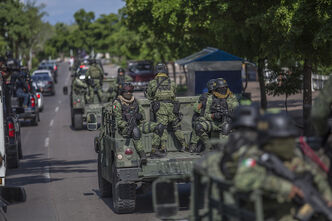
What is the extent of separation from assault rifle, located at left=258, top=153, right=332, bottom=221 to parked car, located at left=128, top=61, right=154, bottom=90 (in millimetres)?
46027

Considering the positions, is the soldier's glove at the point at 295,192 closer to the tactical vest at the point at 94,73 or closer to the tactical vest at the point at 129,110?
the tactical vest at the point at 129,110

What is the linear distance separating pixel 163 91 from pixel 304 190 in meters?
7.13

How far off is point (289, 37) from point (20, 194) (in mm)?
10714

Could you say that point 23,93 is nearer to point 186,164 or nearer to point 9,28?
point 186,164

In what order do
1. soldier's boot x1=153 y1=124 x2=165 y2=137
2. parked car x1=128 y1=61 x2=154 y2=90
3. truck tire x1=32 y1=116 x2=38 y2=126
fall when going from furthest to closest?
parked car x1=128 y1=61 x2=154 y2=90, truck tire x1=32 y1=116 x2=38 y2=126, soldier's boot x1=153 y1=124 x2=165 y2=137

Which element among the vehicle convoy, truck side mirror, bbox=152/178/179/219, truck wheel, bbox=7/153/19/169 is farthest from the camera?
→ the vehicle convoy

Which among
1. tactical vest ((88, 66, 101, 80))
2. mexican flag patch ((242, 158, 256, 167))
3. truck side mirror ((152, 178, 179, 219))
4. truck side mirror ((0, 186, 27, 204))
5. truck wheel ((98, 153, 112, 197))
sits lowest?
truck wheel ((98, 153, 112, 197))

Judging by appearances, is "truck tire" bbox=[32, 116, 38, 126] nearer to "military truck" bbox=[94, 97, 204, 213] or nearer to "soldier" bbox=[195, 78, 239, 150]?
"military truck" bbox=[94, 97, 204, 213]

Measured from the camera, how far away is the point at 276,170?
5.77 metres

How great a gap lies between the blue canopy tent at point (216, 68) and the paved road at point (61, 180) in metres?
4.64

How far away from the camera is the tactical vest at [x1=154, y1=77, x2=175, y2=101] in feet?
41.9

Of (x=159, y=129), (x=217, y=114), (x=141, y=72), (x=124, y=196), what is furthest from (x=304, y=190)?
(x=141, y=72)

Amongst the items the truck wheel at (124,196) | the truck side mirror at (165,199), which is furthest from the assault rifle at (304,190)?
the truck wheel at (124,196)

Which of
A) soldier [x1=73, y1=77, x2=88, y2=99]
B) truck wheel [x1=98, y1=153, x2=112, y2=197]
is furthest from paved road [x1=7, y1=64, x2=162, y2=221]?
soldier [x1=73, y1=77, x2=88, y2=99]
